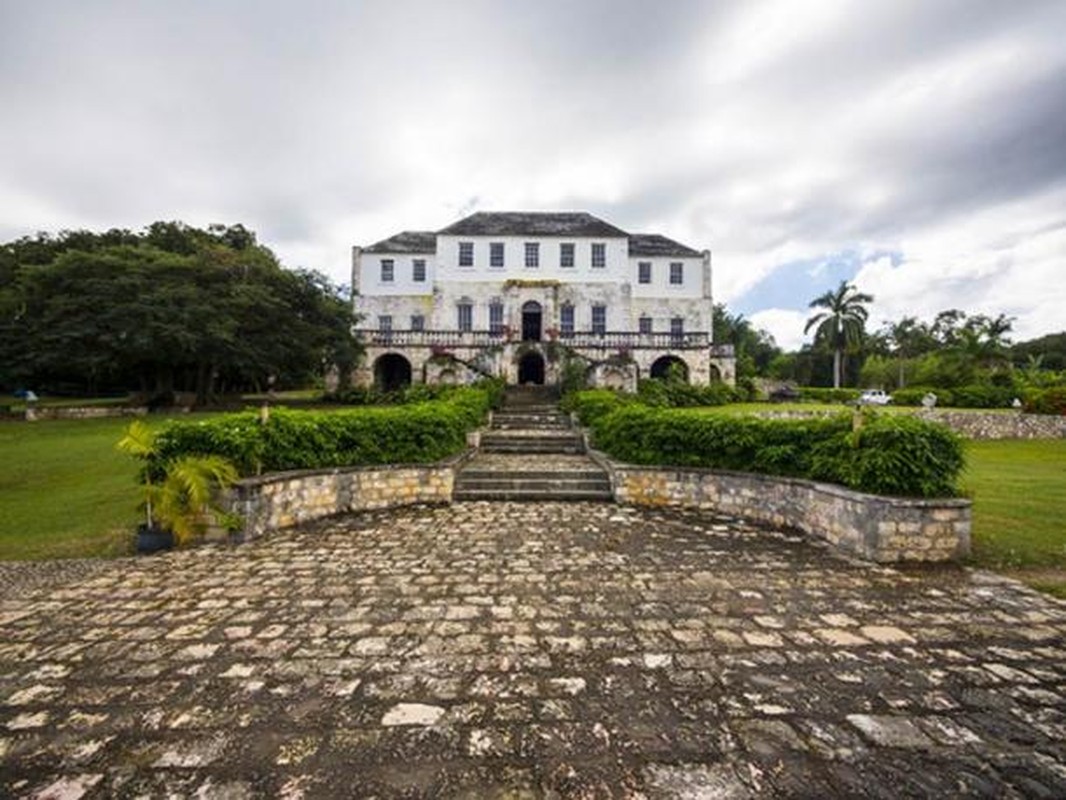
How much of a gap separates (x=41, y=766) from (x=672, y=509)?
7.51m

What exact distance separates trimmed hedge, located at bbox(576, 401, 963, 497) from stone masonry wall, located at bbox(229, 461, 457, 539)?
3.68m

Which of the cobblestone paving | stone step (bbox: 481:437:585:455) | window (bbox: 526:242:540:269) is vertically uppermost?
window (bbox: 526:242:540:269)

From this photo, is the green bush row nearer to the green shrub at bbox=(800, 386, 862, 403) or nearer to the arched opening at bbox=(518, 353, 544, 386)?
the arched opening at bbox=(518, 353, 544, 386)

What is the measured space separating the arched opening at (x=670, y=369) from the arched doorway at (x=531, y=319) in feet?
23.6

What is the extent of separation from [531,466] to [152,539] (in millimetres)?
6325

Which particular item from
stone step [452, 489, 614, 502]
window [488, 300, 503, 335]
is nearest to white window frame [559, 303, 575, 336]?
window [488, 300, 503, 335]

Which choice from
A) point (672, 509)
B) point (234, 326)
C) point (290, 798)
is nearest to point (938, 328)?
point (672, 509)

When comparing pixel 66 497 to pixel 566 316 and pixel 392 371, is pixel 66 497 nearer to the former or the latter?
pixel 392 371

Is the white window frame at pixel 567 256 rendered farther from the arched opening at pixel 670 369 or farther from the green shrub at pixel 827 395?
the green shrub at pixel 827 395

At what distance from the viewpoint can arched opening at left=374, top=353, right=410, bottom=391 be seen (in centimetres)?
2762

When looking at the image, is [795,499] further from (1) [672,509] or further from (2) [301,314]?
(2) [301,314]

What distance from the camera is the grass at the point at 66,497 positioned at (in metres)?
6.30

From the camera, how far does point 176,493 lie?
20.0 feet

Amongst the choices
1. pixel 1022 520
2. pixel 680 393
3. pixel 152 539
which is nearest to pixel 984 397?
pixel 680 393
